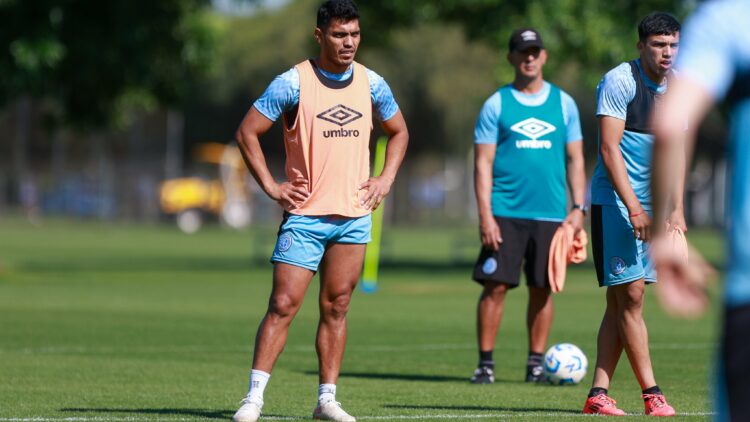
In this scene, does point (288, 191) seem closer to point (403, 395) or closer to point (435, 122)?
point (403, 395)

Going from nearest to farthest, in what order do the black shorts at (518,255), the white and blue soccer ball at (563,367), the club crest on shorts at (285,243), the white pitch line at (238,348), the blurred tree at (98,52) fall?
the club crest on shorts at (285,243)
the white and blue soccer ball at (563,367)
the black shorts at (518,255)
the white pitch line at (238,348)
the blurred tree at (98,52)

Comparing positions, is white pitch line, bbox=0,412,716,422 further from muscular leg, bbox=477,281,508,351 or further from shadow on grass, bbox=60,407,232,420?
muscular leg, bbox=477,281,508,351

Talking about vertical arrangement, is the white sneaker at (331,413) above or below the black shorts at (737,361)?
below

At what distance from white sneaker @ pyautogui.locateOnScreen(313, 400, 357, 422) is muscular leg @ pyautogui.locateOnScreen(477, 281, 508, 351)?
3.15m

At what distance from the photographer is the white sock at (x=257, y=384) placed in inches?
311

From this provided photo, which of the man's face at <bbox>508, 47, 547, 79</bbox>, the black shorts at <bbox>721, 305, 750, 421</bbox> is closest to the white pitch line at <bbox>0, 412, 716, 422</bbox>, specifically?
the man's face at <bbox>508, 47, 547, 79</bbox>

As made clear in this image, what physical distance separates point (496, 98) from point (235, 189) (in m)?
61.5

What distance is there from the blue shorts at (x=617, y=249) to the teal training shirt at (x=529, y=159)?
2805 millimetres

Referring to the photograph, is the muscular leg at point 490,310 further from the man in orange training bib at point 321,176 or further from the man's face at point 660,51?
the man's face at point 660,51

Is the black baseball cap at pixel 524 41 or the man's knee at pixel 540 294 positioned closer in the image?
the black baseball cap at pixel 524 41

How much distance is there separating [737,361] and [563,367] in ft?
21.3

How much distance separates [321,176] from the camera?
807cm

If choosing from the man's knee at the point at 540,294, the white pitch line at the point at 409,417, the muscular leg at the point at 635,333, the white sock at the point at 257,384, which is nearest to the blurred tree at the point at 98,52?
the man's knee at the point at 540,294

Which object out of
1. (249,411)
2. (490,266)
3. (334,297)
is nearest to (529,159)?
(490,266)
